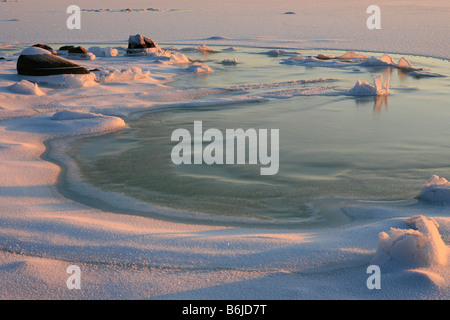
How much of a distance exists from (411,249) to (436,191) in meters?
1.32

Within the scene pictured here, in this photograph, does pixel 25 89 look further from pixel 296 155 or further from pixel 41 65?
pixel 296 155

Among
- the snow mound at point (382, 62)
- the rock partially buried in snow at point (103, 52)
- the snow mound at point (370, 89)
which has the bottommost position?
the snow mound at point (370, 89)

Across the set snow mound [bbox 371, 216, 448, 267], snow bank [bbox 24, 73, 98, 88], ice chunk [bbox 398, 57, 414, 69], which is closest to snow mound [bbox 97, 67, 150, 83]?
snow bank [bbox 24, 73, 98, 88]

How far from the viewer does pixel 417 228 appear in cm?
286

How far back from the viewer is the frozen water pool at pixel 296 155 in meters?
3.75

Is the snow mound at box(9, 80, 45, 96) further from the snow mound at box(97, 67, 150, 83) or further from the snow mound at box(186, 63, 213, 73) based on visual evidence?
the snow mound at box(186, 63, 213, 73)

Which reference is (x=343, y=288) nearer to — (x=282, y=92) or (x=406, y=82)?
(x=282, y=92)

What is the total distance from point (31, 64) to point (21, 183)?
20.3ft

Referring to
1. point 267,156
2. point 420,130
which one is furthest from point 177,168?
point 420,130

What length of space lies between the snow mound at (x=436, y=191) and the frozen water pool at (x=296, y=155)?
0.14m

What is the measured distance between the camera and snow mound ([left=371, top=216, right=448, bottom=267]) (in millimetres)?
2490

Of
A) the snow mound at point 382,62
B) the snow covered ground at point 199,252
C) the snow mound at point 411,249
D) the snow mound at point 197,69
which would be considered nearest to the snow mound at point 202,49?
the snow mound at point 197,69

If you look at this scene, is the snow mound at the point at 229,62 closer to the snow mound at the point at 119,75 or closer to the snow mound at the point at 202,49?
the snow mound at the point at 202,49
